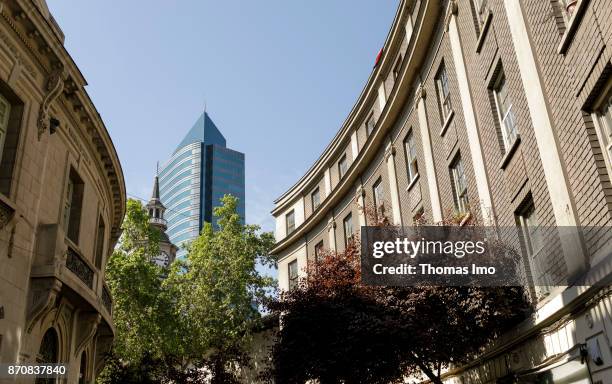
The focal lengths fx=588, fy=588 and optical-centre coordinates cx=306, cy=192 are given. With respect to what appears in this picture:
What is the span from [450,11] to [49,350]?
13492 millimetres

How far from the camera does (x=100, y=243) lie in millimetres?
18422

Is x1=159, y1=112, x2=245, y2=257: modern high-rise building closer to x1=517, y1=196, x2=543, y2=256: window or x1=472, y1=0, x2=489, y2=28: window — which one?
x1=472, y1=0, x2=489, y2=28: window

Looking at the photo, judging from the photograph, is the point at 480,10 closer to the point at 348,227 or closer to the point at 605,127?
the point at 605,127

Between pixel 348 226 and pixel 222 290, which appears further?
pixel 222 290

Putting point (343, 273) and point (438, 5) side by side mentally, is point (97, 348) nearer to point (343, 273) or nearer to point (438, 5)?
point (343, 273)

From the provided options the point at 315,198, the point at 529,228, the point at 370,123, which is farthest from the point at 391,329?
the point at 315,198

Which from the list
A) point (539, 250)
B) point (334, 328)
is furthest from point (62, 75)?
point (539, 250)

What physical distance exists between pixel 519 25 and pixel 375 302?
650cm

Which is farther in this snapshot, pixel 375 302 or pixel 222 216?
pixel 222 216

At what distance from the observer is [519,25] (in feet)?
37.4

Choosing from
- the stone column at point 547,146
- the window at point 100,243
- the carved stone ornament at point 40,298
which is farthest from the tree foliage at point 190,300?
the stone column at point 547,146

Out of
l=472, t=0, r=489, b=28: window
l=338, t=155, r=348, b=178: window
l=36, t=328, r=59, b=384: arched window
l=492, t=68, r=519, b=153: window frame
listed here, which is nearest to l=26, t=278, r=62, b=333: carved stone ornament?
l=36, t=328, r=59, b=384: arched window

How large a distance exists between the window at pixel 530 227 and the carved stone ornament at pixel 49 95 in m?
10.3

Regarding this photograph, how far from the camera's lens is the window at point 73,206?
1488 centimetres
